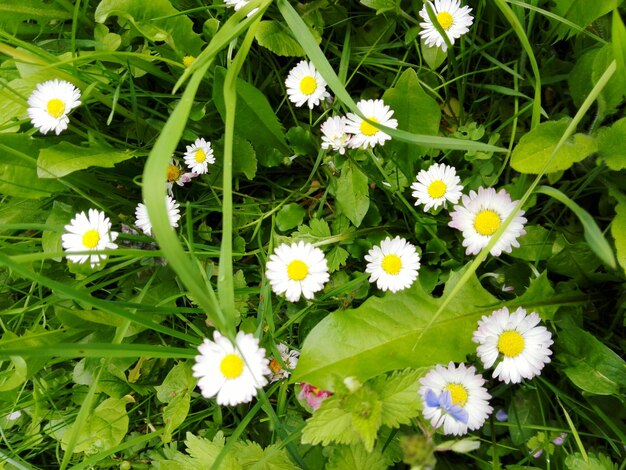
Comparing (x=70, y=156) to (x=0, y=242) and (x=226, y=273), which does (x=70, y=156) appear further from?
(x=226, y=273)

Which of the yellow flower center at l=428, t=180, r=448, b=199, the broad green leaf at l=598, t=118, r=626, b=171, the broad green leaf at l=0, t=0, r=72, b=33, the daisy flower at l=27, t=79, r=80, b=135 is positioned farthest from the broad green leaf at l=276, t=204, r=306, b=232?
the broad green leaf at l=0, t=0, r=72, b=33

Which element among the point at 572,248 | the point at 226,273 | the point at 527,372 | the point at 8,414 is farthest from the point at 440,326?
the point at 8,414

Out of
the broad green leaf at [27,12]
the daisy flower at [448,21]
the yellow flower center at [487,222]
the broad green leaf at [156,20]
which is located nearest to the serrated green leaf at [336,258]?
the yellow flower center at [487,222]

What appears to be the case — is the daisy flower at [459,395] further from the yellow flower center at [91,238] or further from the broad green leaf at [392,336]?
the yellow flower center at [91,238]

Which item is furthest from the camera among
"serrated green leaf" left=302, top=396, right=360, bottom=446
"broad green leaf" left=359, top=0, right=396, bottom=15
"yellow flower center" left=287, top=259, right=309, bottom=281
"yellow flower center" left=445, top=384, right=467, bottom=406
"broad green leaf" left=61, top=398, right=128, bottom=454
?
"broad green leaf" left=61, top=398, right=128, bottom=454

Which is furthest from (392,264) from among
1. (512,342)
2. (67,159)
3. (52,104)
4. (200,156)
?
(52,104)

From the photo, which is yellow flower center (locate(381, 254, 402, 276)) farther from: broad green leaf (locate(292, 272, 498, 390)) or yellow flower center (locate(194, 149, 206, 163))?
yellow flower center (locate(194, 149, 206, 163))
